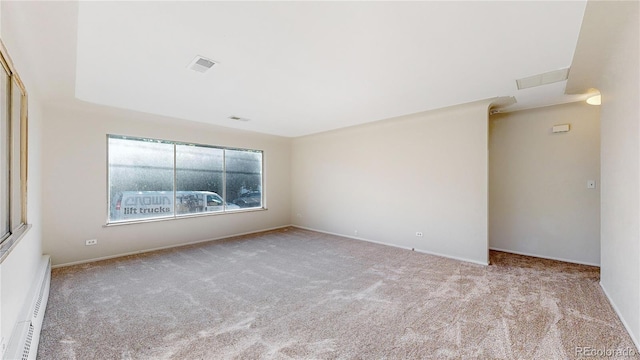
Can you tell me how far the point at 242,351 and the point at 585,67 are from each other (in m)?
4.13

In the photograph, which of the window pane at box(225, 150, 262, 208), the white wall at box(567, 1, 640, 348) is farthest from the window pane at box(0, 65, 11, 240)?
the white wall at box(567, 1, 640, 348)

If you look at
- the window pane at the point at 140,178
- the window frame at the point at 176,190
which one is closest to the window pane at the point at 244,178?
the window frame at the point at 176,190

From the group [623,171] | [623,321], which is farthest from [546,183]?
[623,321]

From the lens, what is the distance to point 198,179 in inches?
210

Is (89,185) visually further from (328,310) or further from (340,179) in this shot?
(340,179)

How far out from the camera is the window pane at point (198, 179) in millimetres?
5059

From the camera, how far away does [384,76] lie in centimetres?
276

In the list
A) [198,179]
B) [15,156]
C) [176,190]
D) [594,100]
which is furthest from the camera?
[198,179]

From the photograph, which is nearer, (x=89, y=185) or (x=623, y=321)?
(x=623, y=321)

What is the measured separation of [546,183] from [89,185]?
7190mm

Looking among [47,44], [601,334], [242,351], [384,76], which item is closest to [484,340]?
[601,334]

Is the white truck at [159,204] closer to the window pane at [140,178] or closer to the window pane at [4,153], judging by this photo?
the window pane at [140,178]

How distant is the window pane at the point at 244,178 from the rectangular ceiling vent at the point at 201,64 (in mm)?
3402

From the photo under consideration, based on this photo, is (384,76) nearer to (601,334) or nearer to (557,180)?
(601,334)
